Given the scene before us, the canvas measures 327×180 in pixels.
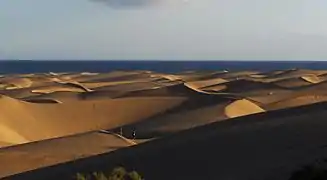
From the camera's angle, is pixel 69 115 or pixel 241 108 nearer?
pixel 241 108

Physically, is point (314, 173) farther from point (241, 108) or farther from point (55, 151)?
point (241, 108)

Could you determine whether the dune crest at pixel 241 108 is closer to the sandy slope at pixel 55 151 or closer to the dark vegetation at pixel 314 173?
the sandy slope at pixel 55 151

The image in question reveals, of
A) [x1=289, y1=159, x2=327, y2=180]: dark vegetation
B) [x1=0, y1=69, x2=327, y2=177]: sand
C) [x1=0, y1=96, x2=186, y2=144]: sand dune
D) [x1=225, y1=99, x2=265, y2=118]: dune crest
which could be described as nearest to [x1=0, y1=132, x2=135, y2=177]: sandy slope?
[x1=0, y1=69, x2=327, y2=177]: sand

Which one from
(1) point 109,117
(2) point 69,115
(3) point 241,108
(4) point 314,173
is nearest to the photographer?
(4) point 314,173

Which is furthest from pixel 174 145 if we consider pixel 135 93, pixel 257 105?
pixel 135 93

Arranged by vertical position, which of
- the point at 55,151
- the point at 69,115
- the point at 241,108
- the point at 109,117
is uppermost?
the point at 241,108

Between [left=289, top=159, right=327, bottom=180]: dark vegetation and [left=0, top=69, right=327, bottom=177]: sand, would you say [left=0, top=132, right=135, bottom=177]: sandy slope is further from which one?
[left=289, top=159, right=327, bottom=180]: dark vegetation

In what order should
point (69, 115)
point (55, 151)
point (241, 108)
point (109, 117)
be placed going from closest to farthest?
point (55, 151) → point (241, 108) → point (69, 115) → point (109, 117)

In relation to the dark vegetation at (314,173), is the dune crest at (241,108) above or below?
below

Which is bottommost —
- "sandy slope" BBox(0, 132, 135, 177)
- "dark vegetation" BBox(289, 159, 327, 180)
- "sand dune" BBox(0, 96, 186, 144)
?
"sand dune" BBox(0, 96, 186, 144)

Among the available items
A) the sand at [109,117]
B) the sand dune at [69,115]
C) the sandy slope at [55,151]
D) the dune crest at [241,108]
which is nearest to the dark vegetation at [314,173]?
the sandy slope at [55,151]

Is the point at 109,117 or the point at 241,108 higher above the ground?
the point at 241,108

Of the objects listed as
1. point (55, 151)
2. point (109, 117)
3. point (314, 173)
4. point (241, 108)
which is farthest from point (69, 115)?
point (314, 173)
